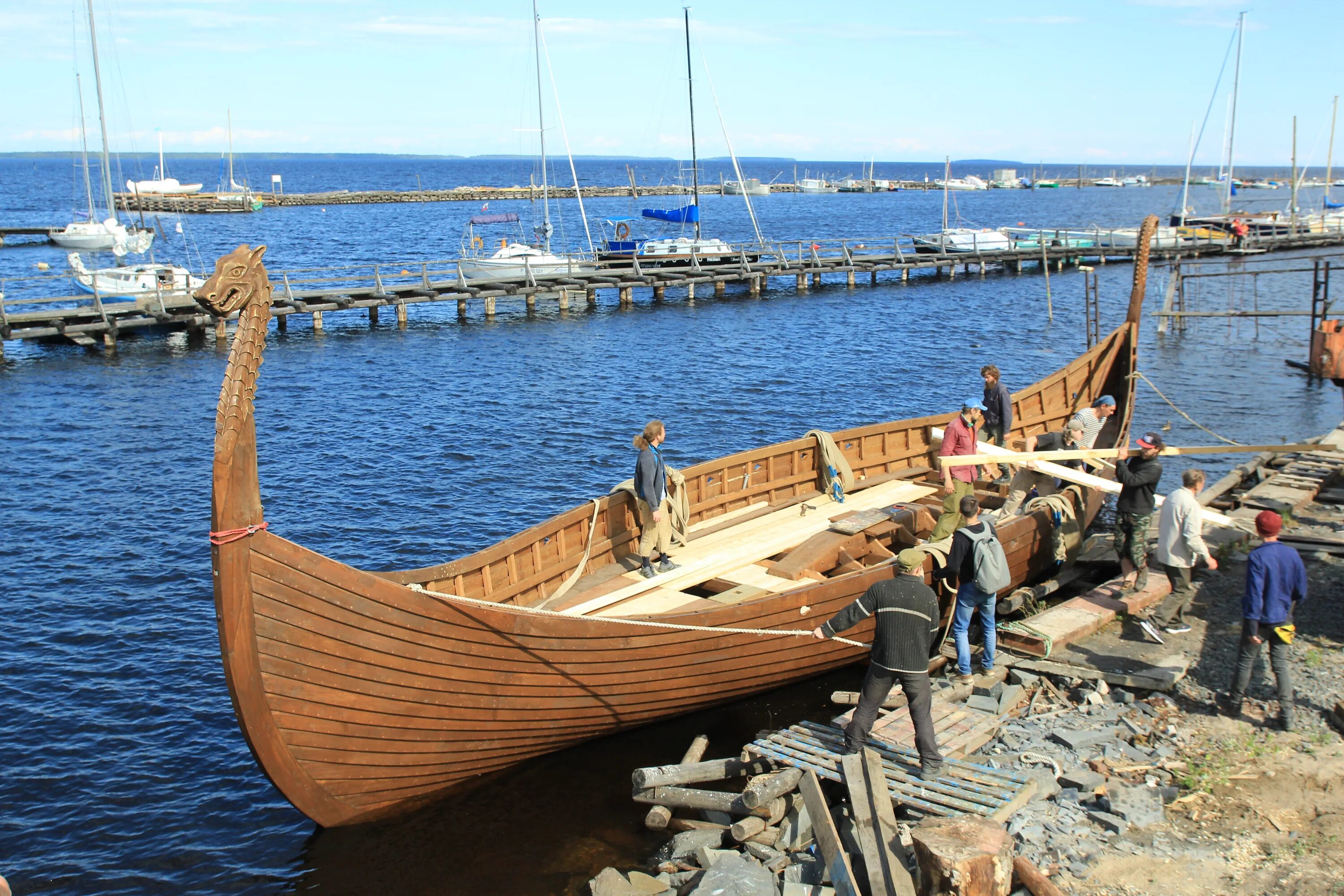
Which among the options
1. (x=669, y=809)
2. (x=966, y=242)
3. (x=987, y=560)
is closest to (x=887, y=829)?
(x=669, y=809)

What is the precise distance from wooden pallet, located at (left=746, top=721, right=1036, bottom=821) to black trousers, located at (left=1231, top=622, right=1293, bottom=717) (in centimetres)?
250

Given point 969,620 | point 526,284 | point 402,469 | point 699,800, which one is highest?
point 526,284

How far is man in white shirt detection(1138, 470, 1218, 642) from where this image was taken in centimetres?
1043

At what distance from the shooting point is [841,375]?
33250 millimetres

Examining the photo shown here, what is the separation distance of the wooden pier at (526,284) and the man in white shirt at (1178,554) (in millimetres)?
30391

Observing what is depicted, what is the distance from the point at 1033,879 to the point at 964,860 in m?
0.58

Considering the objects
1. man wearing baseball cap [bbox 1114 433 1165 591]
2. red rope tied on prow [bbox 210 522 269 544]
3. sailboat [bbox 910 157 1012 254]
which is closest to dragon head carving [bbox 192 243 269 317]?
red rope tied on prow [bbox 210 522 269 544]

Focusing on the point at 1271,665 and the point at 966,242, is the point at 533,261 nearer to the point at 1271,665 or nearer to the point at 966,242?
the point at 966,242

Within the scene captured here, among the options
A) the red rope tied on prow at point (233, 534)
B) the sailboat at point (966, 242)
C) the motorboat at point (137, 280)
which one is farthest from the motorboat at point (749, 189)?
the red rope tied on prow at point (233, 534)

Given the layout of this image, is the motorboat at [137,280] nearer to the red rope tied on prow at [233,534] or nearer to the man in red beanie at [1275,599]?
the red rope tied on prow at [233,534]

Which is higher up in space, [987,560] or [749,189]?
[749,189]

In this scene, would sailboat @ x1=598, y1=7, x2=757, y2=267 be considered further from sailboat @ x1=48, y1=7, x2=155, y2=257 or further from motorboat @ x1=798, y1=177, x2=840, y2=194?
motorboat @ x1=798, y1=177, x2=840, y2=194

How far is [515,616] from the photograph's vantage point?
28.5ft

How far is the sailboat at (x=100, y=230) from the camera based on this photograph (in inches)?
1674
